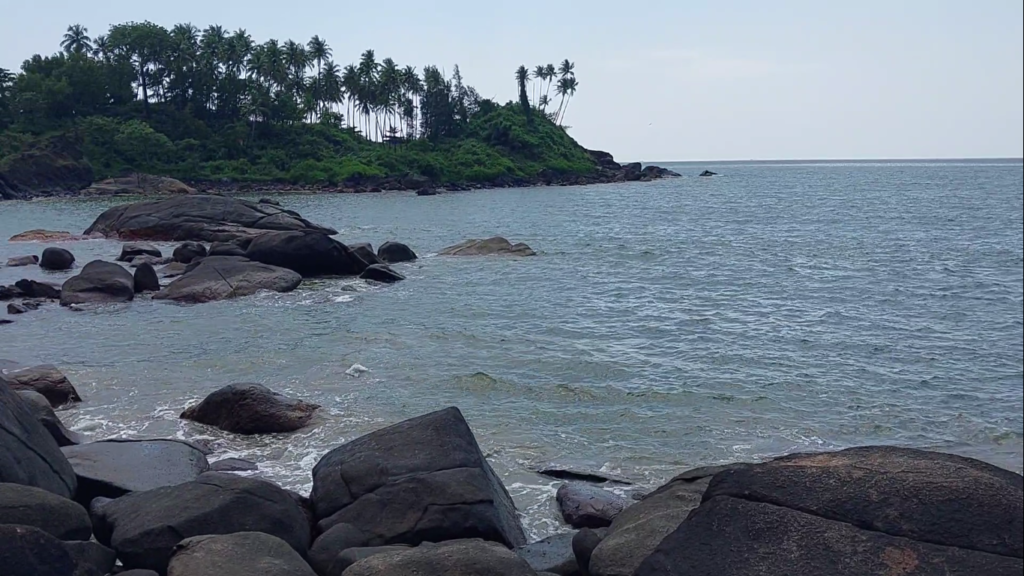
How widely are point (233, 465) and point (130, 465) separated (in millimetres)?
1299

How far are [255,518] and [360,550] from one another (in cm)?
109

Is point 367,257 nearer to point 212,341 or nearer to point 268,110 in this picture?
point 212,341

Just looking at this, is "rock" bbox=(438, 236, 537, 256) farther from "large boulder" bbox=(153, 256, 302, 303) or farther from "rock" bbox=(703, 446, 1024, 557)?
"rock" bbox=(703, 446, 1024, 557)

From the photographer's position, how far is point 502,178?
358 ft

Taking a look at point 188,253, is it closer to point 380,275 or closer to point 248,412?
point 380,275

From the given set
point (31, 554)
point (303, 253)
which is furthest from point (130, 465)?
point (303, 253)

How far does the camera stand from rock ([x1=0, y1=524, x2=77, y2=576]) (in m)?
5.79

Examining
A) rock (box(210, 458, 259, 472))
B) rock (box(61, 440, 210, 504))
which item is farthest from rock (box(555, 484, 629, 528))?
rock (box(61, 440, 210, 504))

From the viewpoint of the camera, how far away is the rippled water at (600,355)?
12.4 m

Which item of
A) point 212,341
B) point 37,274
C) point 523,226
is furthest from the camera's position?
point 523,226

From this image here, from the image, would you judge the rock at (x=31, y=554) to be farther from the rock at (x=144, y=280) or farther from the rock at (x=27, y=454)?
the rock at (x=144, y=280)

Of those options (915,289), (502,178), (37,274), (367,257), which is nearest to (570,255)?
(367,257)

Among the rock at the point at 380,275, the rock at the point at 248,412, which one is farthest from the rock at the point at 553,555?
the rock at the point at 380,275

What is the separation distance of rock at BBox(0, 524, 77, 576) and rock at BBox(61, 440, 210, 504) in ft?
9.00
